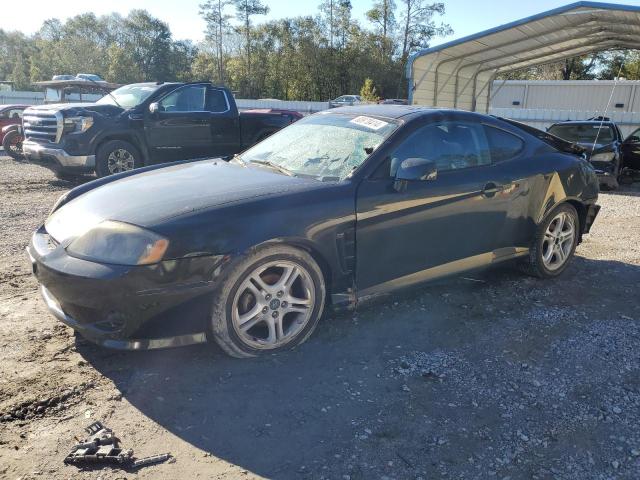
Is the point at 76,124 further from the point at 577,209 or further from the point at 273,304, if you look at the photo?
the point at 577,209

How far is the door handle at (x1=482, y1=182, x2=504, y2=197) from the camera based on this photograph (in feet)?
13.3

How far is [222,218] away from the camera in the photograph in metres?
2.96

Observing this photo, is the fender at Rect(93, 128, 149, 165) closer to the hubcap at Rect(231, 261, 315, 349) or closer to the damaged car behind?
the damaged car behind

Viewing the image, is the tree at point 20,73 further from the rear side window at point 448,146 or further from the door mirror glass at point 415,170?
the door mirror glass at point 415,170

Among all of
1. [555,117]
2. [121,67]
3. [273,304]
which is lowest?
[273,304]

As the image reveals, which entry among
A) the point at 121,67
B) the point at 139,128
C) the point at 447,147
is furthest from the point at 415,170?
the point at 121,67

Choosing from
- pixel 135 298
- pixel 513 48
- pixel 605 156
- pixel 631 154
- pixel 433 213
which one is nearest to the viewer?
pixel 135 298

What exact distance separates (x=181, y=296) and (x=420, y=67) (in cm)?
1381

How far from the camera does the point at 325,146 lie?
3916mm

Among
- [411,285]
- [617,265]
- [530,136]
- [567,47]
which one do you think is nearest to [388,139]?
[411,285]

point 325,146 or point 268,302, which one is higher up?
point 325,146

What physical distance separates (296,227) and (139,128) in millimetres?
6920

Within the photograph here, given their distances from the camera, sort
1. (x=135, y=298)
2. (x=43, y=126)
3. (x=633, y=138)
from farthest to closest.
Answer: (x=633, y=138) → (x=43, y=126) → (x=135, y=298)

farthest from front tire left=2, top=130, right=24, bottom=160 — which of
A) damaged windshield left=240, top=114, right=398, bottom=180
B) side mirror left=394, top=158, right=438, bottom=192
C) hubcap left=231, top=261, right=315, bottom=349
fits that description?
side mirror left=394, top=158, right=438, bottom=192
